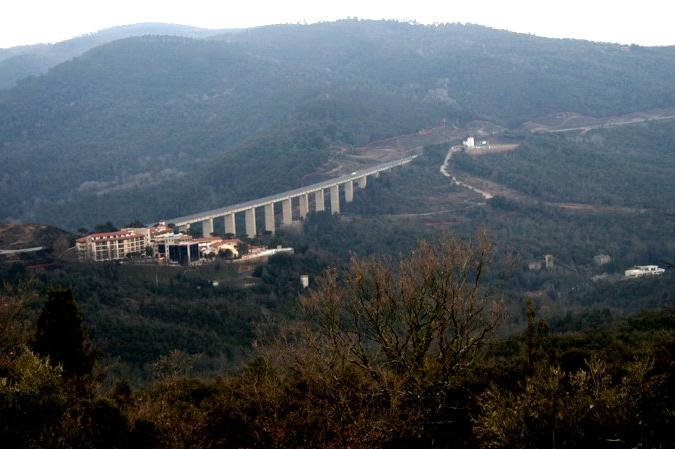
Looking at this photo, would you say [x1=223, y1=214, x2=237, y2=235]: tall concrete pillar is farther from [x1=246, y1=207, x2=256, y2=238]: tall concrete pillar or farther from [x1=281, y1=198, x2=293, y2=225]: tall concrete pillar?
[x1=281, y1=198, x2=293, y2=225]: tall concrete pillar

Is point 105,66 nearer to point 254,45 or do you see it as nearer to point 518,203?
point 254,45

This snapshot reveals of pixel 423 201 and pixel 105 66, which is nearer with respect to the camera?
pixel 423 201

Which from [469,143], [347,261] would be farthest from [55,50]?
[347,261]

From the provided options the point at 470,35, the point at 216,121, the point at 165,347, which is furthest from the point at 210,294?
the point at 470,35

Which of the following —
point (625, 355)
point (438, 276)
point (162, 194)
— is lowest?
point (162, 194)

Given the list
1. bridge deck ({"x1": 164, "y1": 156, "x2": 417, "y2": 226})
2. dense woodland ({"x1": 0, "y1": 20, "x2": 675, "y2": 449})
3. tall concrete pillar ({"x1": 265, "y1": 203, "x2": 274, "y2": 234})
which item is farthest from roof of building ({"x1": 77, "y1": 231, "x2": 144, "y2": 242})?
tall concrete pillar ({"x1": 265, "y1": 203, "x2": 274, "y2": 234})

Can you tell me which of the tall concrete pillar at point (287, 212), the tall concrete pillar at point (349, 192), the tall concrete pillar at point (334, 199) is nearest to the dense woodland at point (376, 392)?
the tall concrete pillar at point (287, 212)
